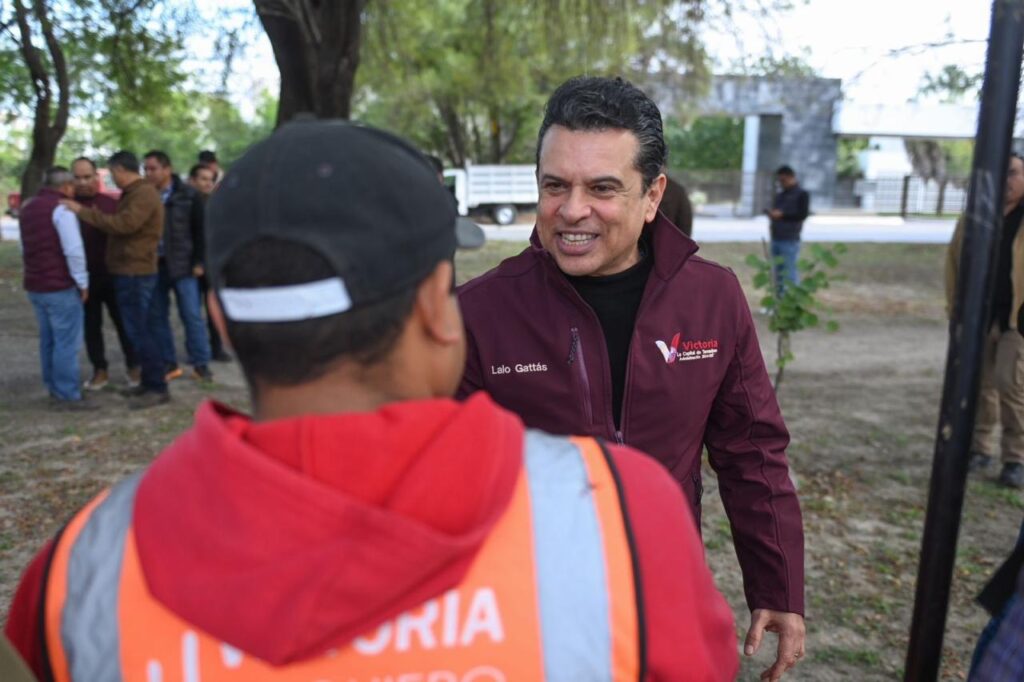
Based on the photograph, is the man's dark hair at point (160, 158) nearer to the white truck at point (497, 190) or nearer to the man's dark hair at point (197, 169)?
the man's dark hair at point (197, 169)

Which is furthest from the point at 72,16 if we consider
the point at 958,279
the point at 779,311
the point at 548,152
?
the point at 958,279

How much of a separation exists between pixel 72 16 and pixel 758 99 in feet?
86.5

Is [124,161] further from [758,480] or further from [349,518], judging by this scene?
[349,518]

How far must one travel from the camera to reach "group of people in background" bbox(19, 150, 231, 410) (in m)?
6.75

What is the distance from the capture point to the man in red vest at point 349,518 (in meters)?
0.93

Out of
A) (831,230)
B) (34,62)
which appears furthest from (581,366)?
(831,230)

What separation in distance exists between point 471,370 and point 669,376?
464 mm

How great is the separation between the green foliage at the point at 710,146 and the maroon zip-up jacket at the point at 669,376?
145 feet

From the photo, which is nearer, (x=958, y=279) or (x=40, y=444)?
(x=958, y=279)

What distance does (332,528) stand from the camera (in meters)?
0.92

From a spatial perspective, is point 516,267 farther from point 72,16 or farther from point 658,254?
point 72,16

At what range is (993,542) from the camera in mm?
4879

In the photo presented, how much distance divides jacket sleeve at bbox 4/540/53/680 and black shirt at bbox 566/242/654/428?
1.29 metres

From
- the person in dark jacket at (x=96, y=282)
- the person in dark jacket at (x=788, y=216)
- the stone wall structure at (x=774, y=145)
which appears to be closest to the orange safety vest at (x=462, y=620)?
the person in dark jacket at (x=96, y=282)
